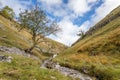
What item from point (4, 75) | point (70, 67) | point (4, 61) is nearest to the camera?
point (4, 75)

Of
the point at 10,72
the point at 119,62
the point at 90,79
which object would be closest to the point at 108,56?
the point at 119,62

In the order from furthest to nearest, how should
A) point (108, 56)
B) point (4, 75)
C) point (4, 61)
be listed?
1. point (108, 56)
2. point (4, 61)
3. point (4, 75)

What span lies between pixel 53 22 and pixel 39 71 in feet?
164

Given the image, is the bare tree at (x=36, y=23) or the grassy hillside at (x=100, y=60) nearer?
the grassy hillside at (x=100, y=60)

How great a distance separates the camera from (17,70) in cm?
3366

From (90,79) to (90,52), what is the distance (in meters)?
33.6

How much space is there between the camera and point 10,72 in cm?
3206

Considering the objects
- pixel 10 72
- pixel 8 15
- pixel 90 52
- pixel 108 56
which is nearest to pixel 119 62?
pixel 108 56

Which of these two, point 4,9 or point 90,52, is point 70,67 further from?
point 4,9

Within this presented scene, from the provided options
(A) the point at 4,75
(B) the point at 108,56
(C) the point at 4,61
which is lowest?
(A) the point at 4,75

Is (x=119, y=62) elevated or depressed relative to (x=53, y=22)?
depressed

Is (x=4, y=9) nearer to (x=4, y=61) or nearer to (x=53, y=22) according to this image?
(x=53, y=22)

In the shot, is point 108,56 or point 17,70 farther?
point 108,56

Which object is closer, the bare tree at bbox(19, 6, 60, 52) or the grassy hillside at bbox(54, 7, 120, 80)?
the grassy hillside at bbox(54, 7, 120, 80)
